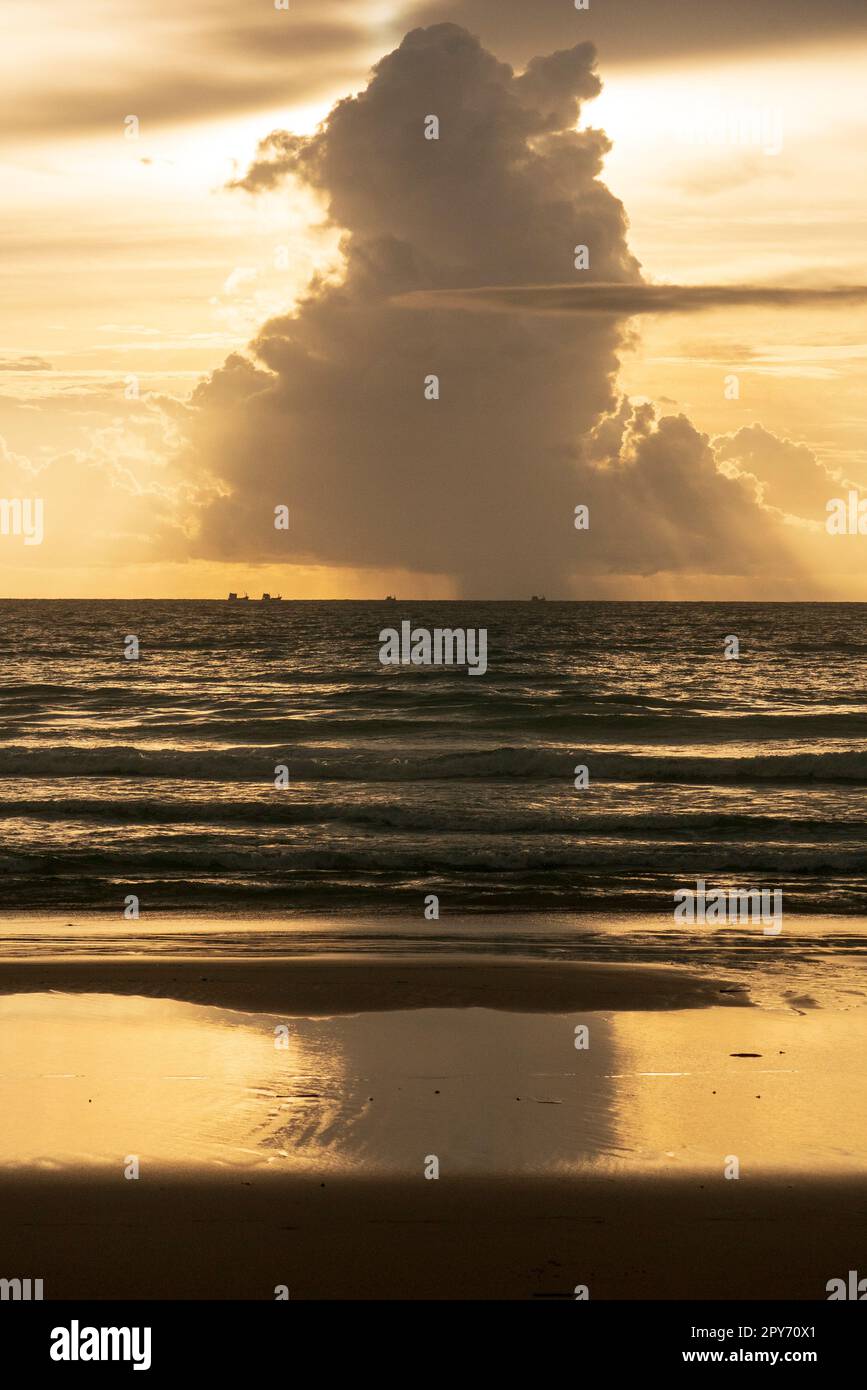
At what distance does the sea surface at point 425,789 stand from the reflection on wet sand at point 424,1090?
5.55 metres

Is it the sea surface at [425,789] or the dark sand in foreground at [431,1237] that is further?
the sea surface at [425,789]

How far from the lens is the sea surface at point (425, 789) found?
17.5m

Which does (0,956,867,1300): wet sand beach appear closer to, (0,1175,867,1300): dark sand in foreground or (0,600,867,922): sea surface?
(0,1175,867,1300): dark sand in foreground

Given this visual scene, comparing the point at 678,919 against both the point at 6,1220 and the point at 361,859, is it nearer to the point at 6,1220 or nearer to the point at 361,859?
the point at 361,859

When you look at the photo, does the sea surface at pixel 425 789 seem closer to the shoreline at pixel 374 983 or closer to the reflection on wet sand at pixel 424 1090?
the shoreline at pixel 374 983

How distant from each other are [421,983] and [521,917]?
12.9 ft

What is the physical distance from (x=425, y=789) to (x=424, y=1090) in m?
18.4

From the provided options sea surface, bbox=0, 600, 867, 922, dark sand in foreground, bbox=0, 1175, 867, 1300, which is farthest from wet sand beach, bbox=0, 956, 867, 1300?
sea surface, bbox=0, 600, 867, 922

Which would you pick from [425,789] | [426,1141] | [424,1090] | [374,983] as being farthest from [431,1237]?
[425,789]

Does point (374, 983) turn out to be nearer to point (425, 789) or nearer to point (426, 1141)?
point (426, 1141)

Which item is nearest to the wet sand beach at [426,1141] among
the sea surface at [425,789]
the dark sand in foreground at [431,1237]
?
the dark sand in foreground at [431,1237]

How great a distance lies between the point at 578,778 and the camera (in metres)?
28.2

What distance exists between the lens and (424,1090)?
28.0ft
